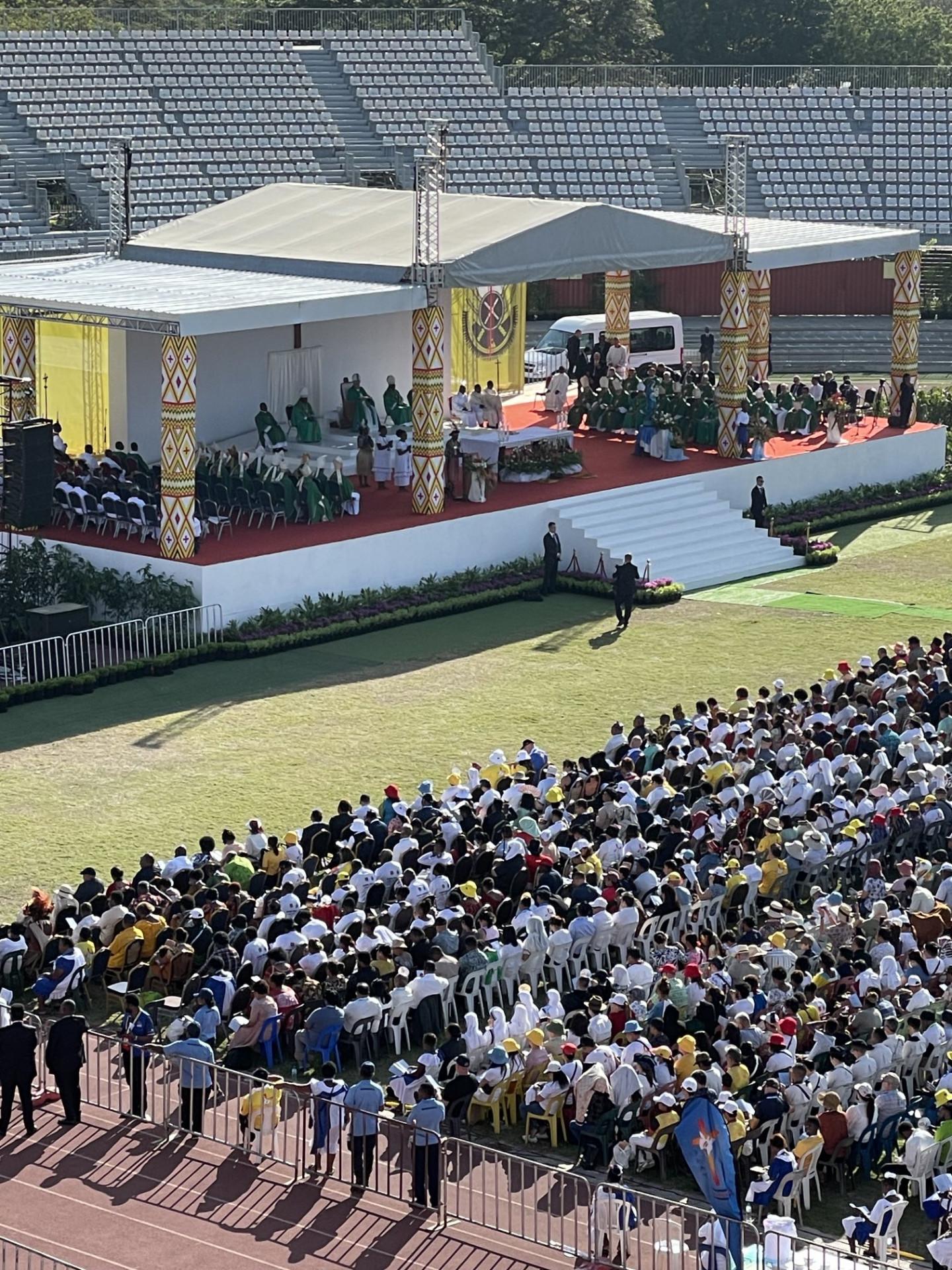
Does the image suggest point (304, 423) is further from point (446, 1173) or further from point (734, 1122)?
point (734, 1122)

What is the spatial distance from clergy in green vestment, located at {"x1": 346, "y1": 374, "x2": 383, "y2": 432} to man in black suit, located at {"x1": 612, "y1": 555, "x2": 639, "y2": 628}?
7.91 m

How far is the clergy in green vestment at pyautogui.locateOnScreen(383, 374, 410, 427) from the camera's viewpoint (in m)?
40.1

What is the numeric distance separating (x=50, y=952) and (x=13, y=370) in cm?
1949

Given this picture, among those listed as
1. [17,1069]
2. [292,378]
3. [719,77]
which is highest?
[719,77]

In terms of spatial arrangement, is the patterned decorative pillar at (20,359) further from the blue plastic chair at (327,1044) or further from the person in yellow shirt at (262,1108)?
the person in yellow shirt at (262,1108)

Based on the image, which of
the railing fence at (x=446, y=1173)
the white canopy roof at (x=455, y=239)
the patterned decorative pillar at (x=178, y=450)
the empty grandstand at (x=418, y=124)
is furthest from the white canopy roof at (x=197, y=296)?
the railing fence at (x=446, y=1173)

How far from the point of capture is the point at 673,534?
37.2 meters

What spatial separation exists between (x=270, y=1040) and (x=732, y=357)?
24.6 m

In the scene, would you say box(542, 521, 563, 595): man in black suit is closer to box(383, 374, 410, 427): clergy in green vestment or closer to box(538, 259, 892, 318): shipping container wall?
box(383, 374, 410, 427): clergy in green vestment

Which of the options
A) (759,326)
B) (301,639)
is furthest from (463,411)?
(301,639)

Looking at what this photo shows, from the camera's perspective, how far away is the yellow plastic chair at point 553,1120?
1725 cm

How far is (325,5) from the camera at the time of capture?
220 feet

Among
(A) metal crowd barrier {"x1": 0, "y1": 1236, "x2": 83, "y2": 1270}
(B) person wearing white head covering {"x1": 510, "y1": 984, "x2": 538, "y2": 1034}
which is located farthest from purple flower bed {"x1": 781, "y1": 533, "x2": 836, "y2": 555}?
(A) metal crowd barrier {"x1": 0, "y1": 1236, "x2": 83, "y2": 1270}

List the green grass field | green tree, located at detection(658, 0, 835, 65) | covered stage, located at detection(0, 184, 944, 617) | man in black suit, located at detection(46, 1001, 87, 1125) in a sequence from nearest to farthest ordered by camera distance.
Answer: man in black suit, located at detection(46, 1001, 87, 1125) < the green grass field < covered stage, located at detection(0, 184, 944, 617) < green tree, located at detection(658, 0, 835, 65)
